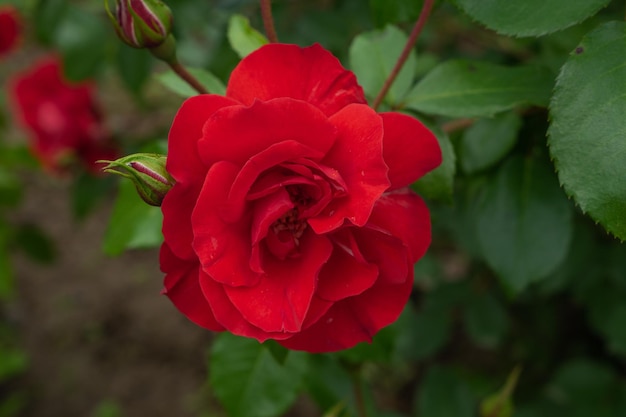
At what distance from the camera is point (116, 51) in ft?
5.53

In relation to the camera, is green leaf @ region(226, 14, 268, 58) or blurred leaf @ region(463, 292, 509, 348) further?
blurred leaf @ region(463, 292, 509, 348)

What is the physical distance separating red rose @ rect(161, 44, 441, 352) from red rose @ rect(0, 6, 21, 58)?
5.54 feet

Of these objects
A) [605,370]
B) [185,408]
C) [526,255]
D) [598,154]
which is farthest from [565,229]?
[185,408]

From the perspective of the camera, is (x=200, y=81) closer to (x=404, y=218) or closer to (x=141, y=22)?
(x=141, y=22)

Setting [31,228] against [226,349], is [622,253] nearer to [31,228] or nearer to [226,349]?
[226,349]

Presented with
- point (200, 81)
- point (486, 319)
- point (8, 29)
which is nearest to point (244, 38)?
point (200, 81)

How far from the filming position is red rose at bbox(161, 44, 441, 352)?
0.54 meters

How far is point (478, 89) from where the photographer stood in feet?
2.56

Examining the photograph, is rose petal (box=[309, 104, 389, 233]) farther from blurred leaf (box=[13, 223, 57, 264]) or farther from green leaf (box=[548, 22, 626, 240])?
blurred leaf (box=[13, 223, 57, 264])

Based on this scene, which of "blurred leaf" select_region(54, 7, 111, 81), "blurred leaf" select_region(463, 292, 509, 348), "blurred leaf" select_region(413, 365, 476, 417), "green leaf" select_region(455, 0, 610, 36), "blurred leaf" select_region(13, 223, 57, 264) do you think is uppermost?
"green leaf" select_region(455, 0, 610, 36)

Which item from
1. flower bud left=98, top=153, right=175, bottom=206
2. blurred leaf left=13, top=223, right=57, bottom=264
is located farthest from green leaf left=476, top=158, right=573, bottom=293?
blurred leaf left=13, top=223, right=57, bottom=264

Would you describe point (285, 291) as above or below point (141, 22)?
below

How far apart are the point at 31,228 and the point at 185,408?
30.3 inches

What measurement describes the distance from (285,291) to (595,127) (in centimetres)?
31
